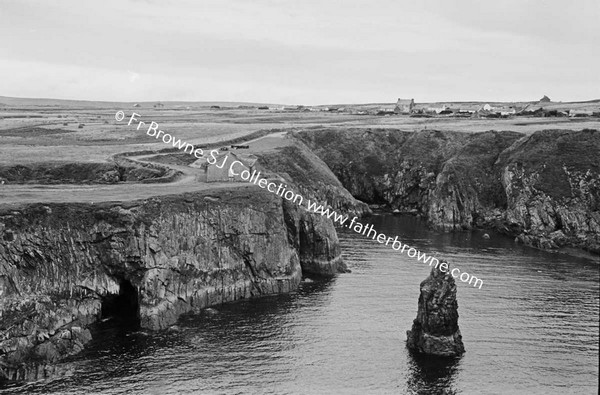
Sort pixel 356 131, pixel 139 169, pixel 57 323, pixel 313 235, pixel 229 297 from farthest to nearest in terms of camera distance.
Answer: pixel 356 131, pixel 139 169, pixel 313 235, pixel 229 297, pixel 57 323

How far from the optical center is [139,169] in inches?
4818

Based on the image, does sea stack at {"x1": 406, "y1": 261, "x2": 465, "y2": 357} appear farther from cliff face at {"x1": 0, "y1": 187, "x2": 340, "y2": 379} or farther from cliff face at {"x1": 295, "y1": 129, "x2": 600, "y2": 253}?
cliff face at {"x1": 295, "y1": 129, "x2": 600, "y2": 253}

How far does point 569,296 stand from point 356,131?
105220 mm

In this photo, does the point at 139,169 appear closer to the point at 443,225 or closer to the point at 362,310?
the point at 362,310

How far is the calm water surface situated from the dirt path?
63.0 feet

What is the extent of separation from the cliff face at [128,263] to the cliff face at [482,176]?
205 feet

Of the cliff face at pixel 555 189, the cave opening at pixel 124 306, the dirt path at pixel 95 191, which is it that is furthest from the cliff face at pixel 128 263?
the cliff face at pixel 555 189

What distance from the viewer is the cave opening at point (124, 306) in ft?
259

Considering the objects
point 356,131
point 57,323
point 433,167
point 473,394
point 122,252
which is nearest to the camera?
point 473,394

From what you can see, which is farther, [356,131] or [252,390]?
[356,131]

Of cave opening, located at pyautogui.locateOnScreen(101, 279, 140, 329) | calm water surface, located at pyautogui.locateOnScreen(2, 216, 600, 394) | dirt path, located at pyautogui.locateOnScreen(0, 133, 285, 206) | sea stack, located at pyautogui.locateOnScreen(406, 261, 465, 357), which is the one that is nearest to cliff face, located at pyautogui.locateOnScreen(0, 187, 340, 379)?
cave opening, located at pyautogui.locateOnScreen(101, 279, 140, 329)

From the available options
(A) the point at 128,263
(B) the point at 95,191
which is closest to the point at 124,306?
(A) the point at 128,263

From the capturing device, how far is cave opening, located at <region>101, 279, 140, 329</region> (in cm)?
7888

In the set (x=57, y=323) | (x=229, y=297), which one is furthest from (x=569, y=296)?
(x=57, y=323)
